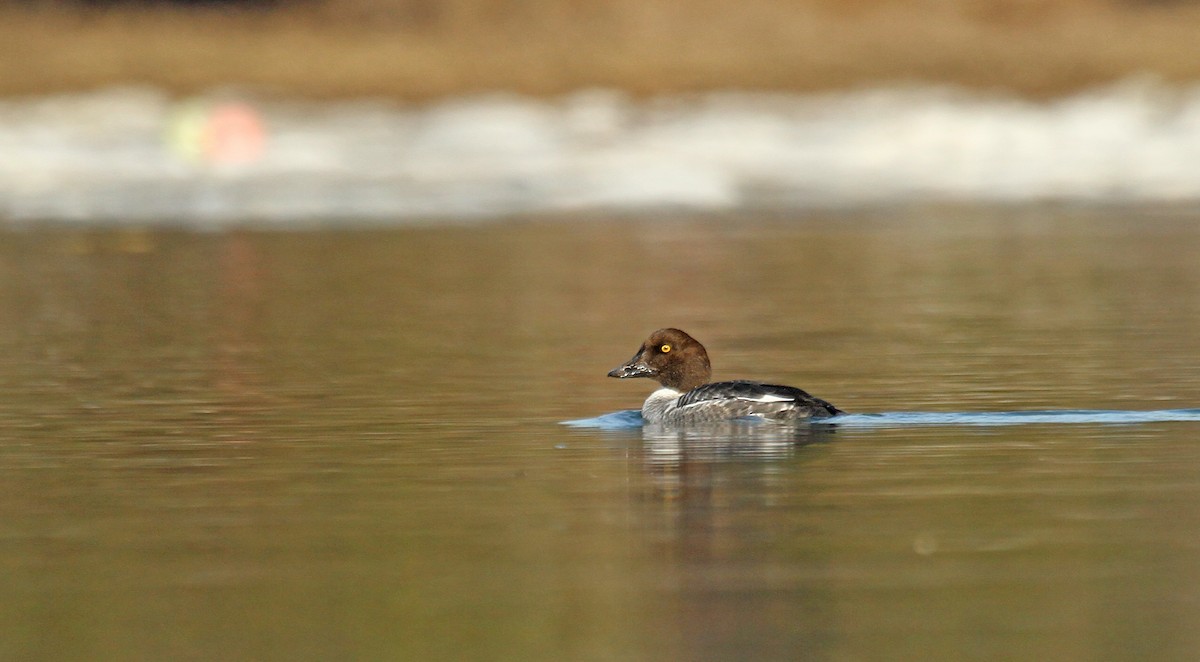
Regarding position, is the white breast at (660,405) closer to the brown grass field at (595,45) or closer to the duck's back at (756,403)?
the duck's back at (756,403)

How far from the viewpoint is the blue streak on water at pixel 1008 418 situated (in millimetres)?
11664

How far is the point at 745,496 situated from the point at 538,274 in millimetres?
11804

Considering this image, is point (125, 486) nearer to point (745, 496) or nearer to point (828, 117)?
point (745, 496)

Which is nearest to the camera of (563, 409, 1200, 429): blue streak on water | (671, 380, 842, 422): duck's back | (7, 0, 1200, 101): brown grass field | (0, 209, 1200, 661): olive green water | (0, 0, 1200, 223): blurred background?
(0, 209, 1200, 661): olive green water

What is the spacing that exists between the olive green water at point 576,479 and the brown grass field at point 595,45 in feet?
75.7

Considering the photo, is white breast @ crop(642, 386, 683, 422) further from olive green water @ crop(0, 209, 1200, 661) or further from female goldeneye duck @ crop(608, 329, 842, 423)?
olive green water @ crop(0, 209, 1200, 661)

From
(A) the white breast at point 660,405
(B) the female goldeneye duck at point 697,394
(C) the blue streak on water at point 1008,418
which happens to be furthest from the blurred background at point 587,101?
(C) the blue streak on water at point 1008,418

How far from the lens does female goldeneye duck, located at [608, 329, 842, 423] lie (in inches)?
466

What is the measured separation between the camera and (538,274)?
70.0 ft

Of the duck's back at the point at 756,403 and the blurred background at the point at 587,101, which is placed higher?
the blurred background at the point at 587,101

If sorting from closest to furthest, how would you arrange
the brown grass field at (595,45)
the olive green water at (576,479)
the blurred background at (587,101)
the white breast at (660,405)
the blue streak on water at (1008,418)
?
the olive green water at (576,479) → the blue streak on water at (1008,418) → the white breast at (660,405) → the blurred background at (587,101) → the brown grass field at (595,45)

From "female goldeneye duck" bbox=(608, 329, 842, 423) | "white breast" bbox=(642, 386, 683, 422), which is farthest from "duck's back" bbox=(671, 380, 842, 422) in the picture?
"white breast" bbox=(642, 386, 683, 422)

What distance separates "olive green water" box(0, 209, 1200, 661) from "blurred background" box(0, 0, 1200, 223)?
1287cm

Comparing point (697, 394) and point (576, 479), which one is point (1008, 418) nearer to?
point (697, 394)
